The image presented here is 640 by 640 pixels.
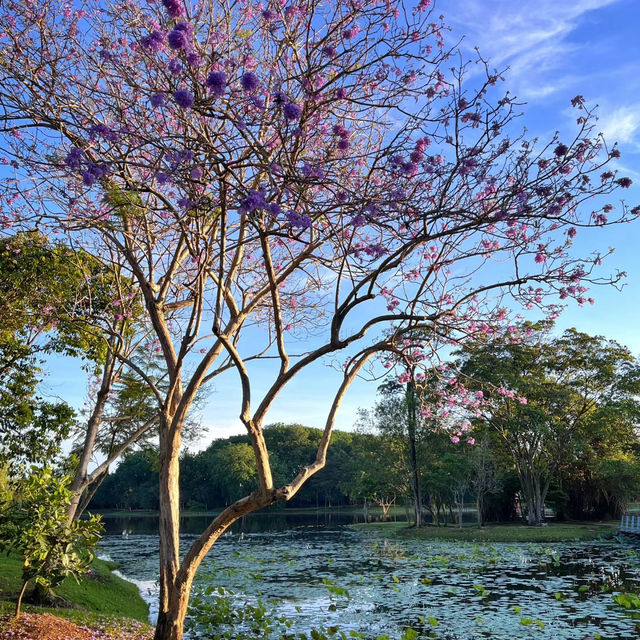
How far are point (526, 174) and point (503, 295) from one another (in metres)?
2.58

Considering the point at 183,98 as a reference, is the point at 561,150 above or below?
above

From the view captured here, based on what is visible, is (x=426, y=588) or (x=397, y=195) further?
(x=426, y=588)

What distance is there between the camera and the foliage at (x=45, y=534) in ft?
25.3

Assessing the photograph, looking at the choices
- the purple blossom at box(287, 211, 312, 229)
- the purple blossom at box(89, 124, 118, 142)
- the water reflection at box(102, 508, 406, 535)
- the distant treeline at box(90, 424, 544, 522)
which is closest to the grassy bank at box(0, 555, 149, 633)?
the purple blossom at box(287, 211, 312, 229)

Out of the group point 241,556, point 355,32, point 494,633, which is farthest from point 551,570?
point 355,32

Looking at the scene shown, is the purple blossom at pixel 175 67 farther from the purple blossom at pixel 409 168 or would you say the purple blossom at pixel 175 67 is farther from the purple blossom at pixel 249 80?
the purple blossom at pixel 409 168

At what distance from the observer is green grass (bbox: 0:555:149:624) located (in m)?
9.44

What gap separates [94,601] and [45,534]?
15.4 feet

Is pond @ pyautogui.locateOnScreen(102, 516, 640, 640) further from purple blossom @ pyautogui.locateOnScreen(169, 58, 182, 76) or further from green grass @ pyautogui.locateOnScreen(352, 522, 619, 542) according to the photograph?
purple blossom @ pyautogui.locateOnScreen(169, 58, 182, 76)

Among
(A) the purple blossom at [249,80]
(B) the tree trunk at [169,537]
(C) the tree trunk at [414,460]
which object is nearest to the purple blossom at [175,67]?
(A) the purple blossom at [249,80]

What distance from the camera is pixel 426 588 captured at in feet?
46.5

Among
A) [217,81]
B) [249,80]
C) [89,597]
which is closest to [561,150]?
[249,80]

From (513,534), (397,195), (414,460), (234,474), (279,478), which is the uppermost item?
(397,195)

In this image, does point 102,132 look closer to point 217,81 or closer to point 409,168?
point 217,81
